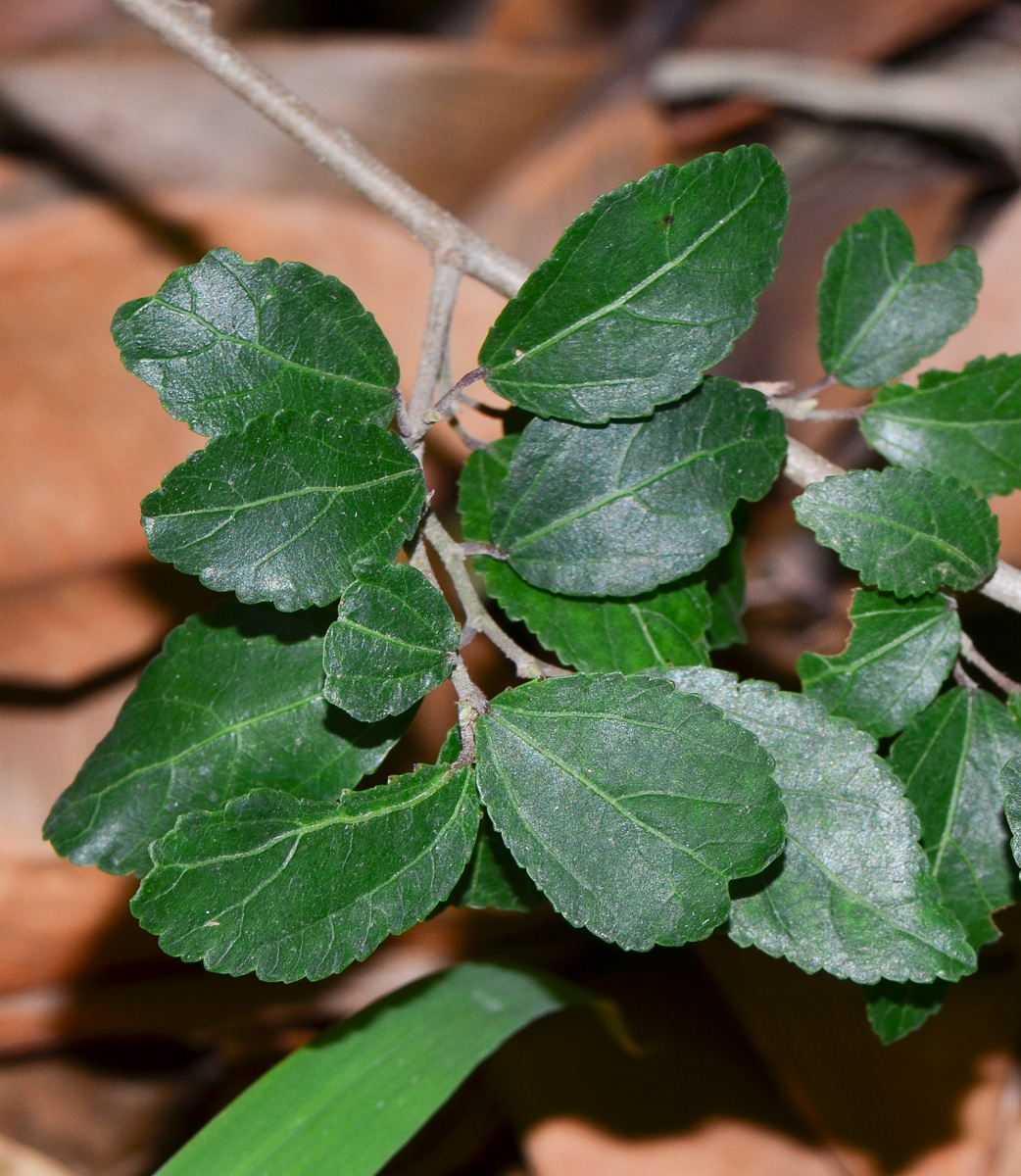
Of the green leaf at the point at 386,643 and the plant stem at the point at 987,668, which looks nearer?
the green leaf at the point at 386,643

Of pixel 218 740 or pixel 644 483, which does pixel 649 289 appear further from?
pixel 218 740

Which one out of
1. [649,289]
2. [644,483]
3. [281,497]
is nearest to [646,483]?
[644,483]

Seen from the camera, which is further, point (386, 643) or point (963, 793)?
point (963, 793)

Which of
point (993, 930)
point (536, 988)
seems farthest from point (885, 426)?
point (536, 988)

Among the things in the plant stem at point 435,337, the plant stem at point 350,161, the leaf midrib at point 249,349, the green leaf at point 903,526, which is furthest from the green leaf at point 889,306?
the leaf midrib at point 249,349

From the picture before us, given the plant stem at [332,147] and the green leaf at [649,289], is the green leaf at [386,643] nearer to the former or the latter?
the green leaf at [649,289]

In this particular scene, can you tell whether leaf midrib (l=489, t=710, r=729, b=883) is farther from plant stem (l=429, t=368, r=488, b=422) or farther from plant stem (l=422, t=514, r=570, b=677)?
plant stem (l=429, t=368, r=488, b=422)

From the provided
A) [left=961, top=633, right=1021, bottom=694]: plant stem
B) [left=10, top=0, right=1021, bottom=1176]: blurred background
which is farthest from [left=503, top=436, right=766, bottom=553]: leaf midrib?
[left=10, top=0, right=1021, bottom=1176]: blurred background
